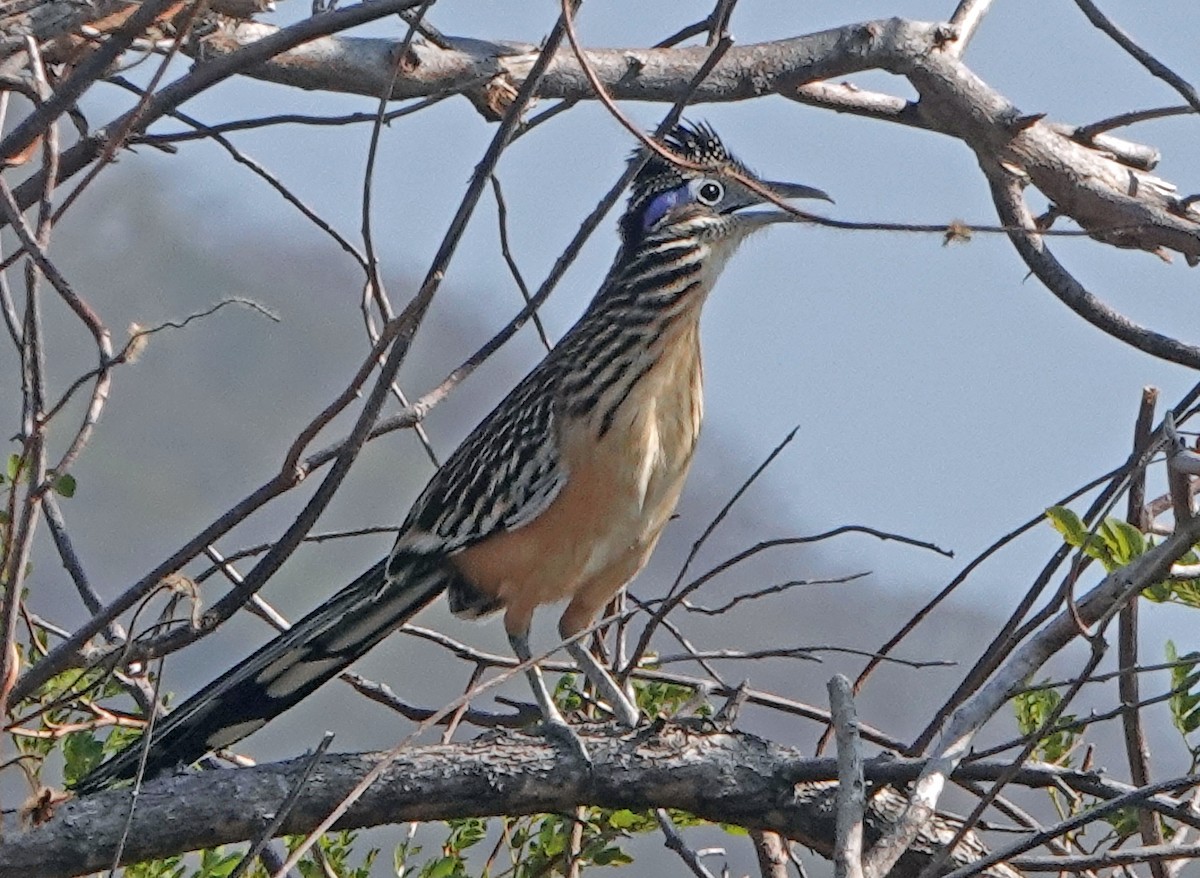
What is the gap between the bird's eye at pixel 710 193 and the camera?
3850 mm

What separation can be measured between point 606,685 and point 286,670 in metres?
0.61

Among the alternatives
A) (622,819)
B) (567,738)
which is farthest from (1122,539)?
(622,819)

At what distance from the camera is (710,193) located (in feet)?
12.7

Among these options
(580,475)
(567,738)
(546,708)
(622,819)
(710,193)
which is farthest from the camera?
(710,193)

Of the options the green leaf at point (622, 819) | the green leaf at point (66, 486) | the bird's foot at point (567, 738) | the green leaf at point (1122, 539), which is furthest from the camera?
the green leaf at point (622, 819)

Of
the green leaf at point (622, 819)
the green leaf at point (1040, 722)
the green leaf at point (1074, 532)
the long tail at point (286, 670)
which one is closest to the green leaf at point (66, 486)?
the long tail at point (286, 670)

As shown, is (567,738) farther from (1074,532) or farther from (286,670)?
(1074,532)

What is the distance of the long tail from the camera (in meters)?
2.96

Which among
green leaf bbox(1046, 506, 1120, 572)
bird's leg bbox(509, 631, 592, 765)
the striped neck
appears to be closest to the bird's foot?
bird's leg bbox(509, 631, 592, 765)

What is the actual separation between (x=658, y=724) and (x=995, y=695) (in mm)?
815

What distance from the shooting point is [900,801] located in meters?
2.73

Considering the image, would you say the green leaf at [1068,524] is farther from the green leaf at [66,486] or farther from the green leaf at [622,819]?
the green leaf at [66,486]

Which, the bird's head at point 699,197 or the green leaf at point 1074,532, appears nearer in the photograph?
the green leaf at point 1074,532

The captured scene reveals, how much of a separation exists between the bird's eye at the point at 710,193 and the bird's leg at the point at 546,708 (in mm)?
1043
